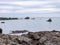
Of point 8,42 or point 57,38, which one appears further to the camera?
point 57,38

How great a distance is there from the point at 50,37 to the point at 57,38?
0.45 metres

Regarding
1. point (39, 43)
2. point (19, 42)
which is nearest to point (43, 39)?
point (39, 43)

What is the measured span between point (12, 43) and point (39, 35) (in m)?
2.49

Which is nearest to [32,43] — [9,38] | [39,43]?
[39,43]

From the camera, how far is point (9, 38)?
15.6 metres

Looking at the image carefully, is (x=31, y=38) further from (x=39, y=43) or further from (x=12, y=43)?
(x=12, y=43)

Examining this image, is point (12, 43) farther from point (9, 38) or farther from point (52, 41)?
point (52, 41)

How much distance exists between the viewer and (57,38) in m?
15.4

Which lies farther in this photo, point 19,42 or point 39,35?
point 39,35

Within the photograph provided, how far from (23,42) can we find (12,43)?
97cm

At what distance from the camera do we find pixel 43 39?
1505cm

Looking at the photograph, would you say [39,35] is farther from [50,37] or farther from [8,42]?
[8,42]

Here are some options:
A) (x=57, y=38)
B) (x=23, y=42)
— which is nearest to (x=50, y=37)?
(x=57, y=38)

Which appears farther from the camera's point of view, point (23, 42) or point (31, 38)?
point (31, 38)
